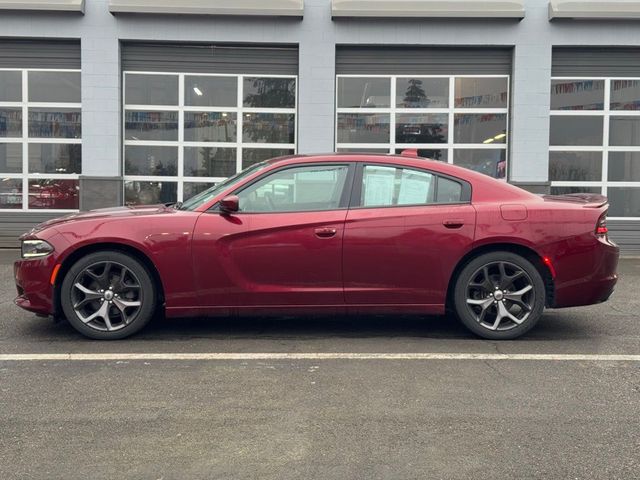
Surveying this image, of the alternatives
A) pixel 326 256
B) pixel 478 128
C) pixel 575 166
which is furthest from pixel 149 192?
pixel 575 166

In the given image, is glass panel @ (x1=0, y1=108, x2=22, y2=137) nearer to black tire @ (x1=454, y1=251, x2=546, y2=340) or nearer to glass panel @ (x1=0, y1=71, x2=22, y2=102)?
glass panel @ (x1=0, y1=71, x2=22, y2=102)

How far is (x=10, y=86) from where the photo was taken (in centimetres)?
1279

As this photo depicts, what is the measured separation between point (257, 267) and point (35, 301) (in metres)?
1.84

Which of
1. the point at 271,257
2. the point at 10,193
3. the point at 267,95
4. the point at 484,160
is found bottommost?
the point at 271,257

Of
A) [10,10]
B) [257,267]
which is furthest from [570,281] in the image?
[10,10]

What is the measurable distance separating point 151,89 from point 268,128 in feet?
8.10

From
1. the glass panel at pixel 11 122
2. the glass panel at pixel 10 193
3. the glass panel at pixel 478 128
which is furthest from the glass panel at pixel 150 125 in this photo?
the glass panel at pixel 478 128

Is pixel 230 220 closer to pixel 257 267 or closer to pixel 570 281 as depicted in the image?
pixel 257 267

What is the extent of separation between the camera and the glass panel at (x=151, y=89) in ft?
41.8

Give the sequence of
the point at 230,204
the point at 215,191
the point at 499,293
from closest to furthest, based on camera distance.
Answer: the point at 230,204
the point at 499,293
the point at 215,191

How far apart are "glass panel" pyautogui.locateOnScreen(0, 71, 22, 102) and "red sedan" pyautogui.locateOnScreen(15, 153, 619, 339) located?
28.9 ft

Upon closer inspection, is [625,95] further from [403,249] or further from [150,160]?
[403,249]

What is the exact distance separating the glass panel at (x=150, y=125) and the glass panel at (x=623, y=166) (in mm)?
8841

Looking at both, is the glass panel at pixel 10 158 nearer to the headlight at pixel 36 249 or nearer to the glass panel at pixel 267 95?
the glass panel at pixel 267 95
